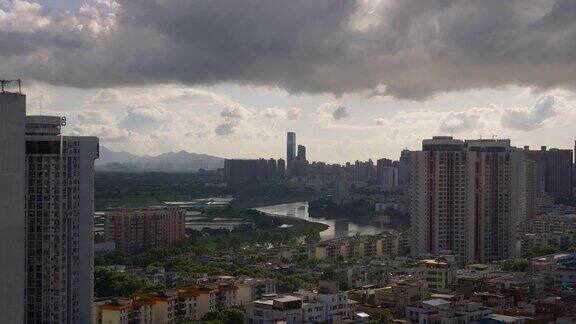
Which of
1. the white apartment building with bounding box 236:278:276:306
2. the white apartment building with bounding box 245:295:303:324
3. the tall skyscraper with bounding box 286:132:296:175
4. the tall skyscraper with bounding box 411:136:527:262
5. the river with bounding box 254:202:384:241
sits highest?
the tall skyscraper with bounding box 286:132:296:175

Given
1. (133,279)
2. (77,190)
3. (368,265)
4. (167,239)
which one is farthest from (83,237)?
(167,239)

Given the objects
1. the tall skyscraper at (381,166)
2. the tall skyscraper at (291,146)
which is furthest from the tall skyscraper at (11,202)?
the tall skyscraper at (291,146)

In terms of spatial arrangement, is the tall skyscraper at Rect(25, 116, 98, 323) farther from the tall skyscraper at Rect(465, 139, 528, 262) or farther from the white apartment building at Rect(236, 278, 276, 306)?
the tall skyscraper at Rect(465, 139, 528, 262)

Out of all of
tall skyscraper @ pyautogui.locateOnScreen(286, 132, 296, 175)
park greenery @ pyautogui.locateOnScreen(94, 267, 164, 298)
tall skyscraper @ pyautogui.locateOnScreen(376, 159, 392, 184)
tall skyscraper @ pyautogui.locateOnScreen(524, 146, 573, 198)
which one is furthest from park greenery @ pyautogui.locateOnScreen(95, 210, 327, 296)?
tall skyscraper @ pyautogui.locateOnScreen(286, 132, 296, 175)

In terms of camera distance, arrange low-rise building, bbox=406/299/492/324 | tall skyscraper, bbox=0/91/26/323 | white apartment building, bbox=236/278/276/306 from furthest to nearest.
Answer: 1. white apartment building, bbox=236/278/276/306
2. low-rise building, bbox=406/299/492/324
3. tall skyscraper, bbox=0/91/26/323

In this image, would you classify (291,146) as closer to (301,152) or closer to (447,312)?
(301,152)

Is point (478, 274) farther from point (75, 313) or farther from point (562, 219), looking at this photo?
point (562, 219)

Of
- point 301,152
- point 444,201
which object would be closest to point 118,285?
point 444,201

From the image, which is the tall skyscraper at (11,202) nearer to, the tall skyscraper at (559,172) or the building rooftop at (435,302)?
the building rooftop at (435,302)
